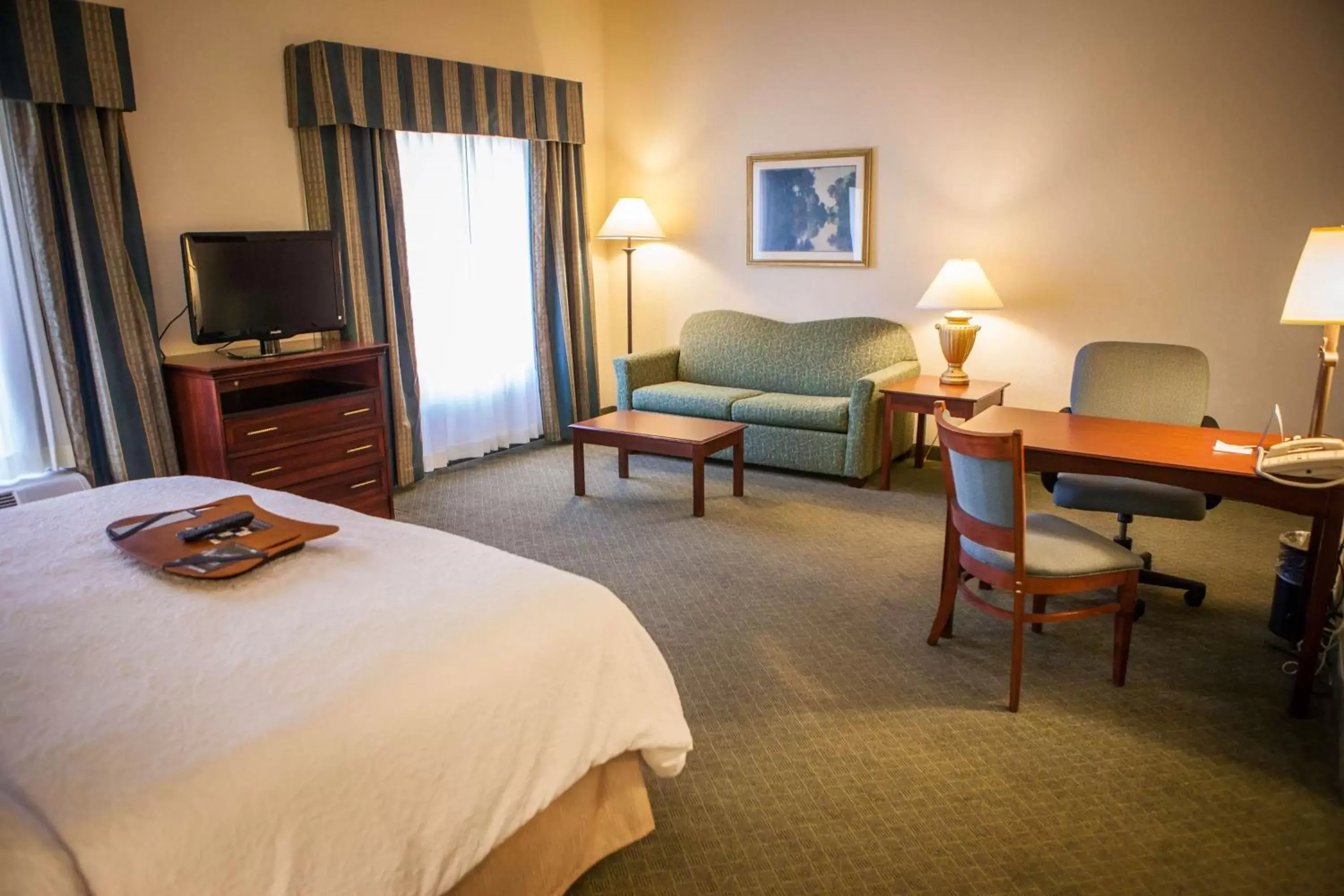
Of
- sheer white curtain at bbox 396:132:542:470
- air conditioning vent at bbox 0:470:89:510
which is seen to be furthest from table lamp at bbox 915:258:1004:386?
air conditioning vent at bbox 0:470:89:510

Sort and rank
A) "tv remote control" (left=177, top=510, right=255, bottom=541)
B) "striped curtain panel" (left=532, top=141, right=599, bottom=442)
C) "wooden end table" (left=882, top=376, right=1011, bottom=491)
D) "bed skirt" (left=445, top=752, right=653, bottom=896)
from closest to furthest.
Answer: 1. "bed skirt" (left=445, top=752, right=653, bottom=896)
2. "tv remote control" (left=177, top=510, right=255, bottom=541)
3. "wooden end table" (left=882, top=376, right=1011, bottom=491)
4. "striped curtain panel" (left=532, top=141, right=599, bottom=442)

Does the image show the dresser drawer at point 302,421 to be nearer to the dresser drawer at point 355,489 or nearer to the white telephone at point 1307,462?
the dresser drawer at point 355,489

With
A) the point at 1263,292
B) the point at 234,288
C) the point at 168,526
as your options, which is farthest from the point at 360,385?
the point at 1263,292

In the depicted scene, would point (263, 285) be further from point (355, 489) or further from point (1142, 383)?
point (1142, 383)

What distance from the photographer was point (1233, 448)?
9.37ft

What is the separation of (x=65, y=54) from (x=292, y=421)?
1.62m

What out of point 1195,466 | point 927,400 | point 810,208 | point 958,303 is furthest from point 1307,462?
point 810,208

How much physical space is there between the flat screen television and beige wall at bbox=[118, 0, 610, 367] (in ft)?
0.66

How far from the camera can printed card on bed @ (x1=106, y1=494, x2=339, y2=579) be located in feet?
6.32

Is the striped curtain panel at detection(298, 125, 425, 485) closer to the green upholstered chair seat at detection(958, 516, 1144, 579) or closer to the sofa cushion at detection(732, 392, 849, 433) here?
the sofa cushion at detection(732, 392, 849, 433)

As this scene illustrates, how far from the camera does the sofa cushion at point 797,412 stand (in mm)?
4945

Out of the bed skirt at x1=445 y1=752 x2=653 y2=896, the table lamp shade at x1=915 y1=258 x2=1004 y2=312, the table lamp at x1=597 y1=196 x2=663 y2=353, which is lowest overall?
the bed skirt at x1=445 y1=752 x2=653 y2=896

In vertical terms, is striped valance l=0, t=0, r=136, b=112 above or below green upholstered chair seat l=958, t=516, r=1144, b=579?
above

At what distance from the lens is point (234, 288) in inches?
153
